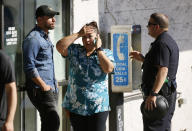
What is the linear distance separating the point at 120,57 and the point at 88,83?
181 centimetres

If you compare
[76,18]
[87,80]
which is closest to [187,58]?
[76,18]

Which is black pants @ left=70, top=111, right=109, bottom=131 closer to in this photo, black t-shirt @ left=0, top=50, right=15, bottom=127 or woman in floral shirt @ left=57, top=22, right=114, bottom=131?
woman in floral shirt @ left=57, top=22, right=114, bottom=131

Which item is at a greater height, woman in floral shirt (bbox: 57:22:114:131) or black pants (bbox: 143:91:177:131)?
woman in floral shirt (bbox: 57:22:114:131)

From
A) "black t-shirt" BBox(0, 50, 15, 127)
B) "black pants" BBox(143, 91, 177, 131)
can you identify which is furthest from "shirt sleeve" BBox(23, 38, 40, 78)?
"black pants" BBox(143, 91, 177, 131)

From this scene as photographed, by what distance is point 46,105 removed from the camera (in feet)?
15.0

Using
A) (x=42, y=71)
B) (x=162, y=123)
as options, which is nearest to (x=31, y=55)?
(x=42, y=71)

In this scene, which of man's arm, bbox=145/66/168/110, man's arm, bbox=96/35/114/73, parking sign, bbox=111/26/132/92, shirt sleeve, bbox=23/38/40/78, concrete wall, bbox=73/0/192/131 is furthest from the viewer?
concrete wall, bbox=73/0/192/131

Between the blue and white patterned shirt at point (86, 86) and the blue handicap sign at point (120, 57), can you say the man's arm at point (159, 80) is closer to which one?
the blue and white patterned shirt at point (86, 86)

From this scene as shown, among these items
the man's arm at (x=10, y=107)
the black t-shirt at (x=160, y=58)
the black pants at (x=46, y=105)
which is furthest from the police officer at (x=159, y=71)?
the man's arm at (x=10, y=107)

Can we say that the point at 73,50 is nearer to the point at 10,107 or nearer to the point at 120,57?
the point at 10,107

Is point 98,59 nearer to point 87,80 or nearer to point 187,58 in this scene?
point 87,80

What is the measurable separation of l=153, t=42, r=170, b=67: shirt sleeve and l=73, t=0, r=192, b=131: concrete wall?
246 cm

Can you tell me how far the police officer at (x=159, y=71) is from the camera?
15.0 feet

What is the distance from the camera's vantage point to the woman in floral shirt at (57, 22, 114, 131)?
167 inches
